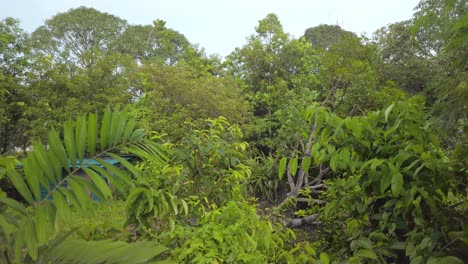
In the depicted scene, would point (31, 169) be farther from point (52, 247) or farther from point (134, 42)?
point (134, 42)

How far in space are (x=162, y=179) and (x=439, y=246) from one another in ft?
5.51

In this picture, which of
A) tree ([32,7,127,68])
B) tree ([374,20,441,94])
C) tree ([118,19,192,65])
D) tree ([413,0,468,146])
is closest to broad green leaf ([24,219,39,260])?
tree ([413,0,468,146])

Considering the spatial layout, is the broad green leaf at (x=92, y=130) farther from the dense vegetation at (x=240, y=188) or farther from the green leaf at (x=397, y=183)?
the green leaf at (x=397, y=183)

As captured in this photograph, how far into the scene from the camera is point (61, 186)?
1596 mm

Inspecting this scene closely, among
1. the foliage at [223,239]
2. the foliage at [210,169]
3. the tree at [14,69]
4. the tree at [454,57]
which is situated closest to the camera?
the tree at [454,57]

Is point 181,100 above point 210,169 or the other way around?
above

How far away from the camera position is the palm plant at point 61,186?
58.3 inches

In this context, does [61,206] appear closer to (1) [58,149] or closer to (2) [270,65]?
(1) [58,149]

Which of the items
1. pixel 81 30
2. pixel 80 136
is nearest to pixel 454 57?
pixel 80 136

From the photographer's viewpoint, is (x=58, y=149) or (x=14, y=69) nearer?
(x=58, y=149)

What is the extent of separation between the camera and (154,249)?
155cm

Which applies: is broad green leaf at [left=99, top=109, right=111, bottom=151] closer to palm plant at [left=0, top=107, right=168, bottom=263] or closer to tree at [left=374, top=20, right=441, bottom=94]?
palm plant at [left=0, top=107, right=168, bottom=263]

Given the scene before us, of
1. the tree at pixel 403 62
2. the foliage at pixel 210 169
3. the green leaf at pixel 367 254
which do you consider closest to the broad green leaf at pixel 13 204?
the foliage at pixel 210 169

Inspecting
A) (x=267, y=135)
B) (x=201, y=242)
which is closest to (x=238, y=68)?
(x=267, y=135)
